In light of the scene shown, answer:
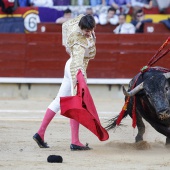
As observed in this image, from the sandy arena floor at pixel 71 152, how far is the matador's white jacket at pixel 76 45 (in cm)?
68

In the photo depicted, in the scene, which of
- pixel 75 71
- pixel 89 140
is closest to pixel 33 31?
pixel 89 140

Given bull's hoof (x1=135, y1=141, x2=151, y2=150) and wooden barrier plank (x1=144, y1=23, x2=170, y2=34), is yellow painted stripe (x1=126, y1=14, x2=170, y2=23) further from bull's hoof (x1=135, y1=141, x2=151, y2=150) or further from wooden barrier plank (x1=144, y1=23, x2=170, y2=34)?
bull's hoof (x1=135, y1=141, x2=151, y2=150)

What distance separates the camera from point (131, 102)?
7039 millimetres

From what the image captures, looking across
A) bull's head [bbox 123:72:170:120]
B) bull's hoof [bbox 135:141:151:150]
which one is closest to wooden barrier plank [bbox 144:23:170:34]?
bull's hoof [bbox 135:141:151:150]

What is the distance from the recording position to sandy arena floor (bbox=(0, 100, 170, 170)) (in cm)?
566

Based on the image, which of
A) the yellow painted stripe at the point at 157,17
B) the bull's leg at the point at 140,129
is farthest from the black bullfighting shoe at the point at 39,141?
the yellow painted stripe at the point at 157,17

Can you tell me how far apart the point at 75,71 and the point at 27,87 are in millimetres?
5743

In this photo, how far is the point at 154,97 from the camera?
649 centimetres

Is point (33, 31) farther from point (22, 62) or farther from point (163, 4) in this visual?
point (163, 4)

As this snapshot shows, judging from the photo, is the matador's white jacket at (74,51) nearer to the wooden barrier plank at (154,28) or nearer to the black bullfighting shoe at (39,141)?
the black bullfighting shoe at (39,141)

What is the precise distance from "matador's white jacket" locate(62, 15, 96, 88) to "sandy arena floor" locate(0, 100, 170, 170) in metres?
0.68

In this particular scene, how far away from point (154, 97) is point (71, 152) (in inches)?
31.4

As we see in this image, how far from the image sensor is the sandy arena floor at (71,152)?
566 centimetres

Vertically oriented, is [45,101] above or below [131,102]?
below
